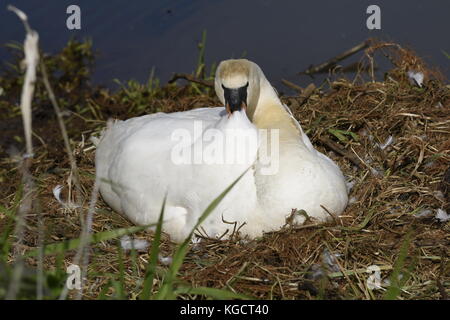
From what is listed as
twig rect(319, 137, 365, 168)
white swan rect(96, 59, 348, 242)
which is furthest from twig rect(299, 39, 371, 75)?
white swan rect(96, 59, 348, 242)

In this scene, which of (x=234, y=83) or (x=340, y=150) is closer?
(x=234, y=83)

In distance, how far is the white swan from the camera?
4199mm

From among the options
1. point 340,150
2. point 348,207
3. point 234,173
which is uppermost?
point 234,173

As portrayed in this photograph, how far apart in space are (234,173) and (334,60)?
10.5 feet

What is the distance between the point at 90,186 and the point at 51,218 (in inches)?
18.0

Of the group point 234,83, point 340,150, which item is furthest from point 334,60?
point 234,83

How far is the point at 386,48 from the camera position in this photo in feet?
20.1

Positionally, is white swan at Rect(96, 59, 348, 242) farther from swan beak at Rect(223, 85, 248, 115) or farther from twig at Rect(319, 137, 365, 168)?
twig at Rect(319, 137, 365, 168)

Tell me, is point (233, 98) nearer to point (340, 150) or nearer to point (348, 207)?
point (348, 207)

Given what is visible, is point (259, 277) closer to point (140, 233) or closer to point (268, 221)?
point (268, 221)

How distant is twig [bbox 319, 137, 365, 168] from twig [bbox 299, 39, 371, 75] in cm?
174

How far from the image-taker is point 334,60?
712 cm

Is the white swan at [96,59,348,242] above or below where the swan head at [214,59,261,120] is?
below
